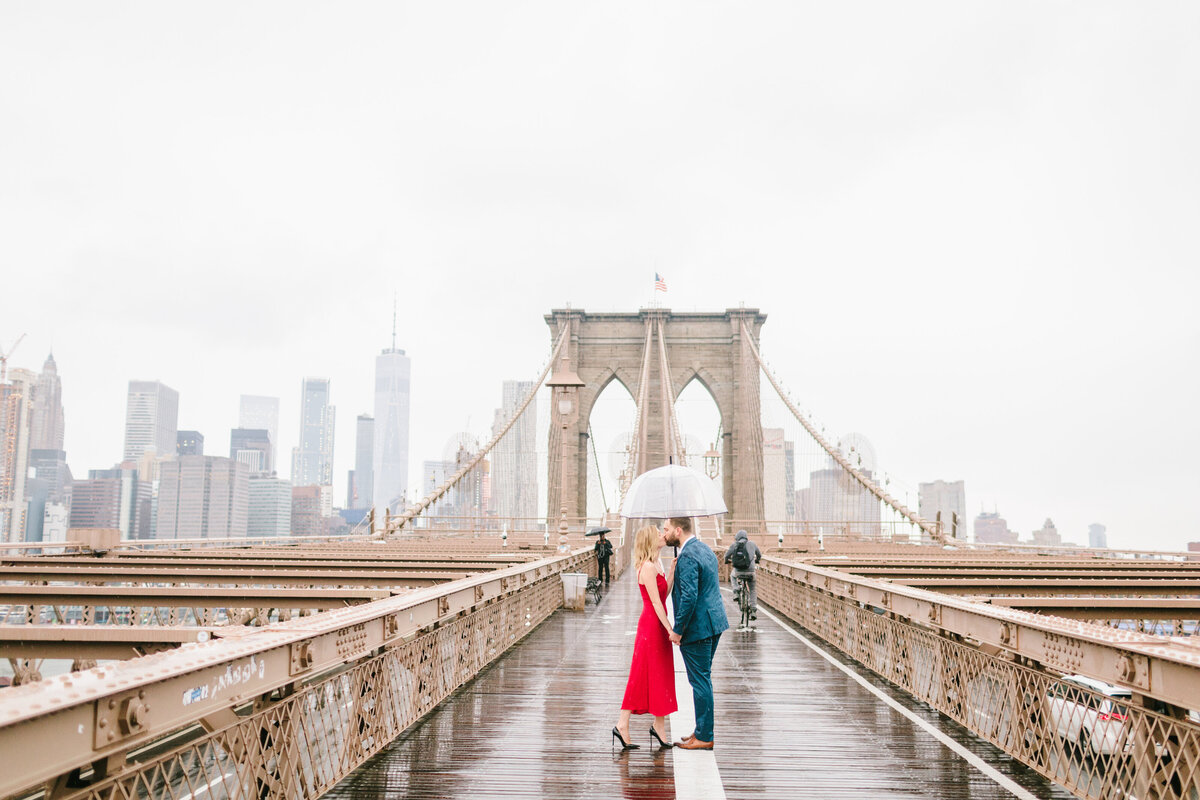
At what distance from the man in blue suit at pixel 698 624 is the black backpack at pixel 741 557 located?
7351 mm

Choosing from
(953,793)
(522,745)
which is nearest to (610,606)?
(522,745)

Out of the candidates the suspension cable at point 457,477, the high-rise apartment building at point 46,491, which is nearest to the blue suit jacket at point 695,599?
the suspension cable at point 457,477

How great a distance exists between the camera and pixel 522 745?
575 cm

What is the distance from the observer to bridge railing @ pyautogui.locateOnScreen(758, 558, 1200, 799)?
141 inches

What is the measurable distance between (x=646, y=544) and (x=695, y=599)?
0.49 meters

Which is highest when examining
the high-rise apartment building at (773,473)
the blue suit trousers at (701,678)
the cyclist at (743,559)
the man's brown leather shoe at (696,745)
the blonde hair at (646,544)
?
the high-rise apartment building at (773,473)

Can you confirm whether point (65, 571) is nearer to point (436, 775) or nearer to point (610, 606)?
point (436, 775)

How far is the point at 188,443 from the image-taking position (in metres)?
170

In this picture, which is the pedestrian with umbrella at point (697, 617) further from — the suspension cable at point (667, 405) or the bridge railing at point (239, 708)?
the suspension cable at point (667, 405)

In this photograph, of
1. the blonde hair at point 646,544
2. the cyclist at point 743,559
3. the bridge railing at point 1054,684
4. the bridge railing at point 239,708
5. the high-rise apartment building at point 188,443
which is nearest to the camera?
the bridge railing at point 239,708

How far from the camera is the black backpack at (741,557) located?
12828 millimetres

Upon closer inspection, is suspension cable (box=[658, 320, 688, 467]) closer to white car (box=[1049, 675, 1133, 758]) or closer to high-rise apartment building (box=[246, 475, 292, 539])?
white car (box=[1049, 675, 1133, 758])

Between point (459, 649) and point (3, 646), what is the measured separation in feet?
11.6

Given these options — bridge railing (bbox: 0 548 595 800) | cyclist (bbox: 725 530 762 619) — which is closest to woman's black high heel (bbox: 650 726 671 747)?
bridge railing (bbox: 0 548 595 800)
